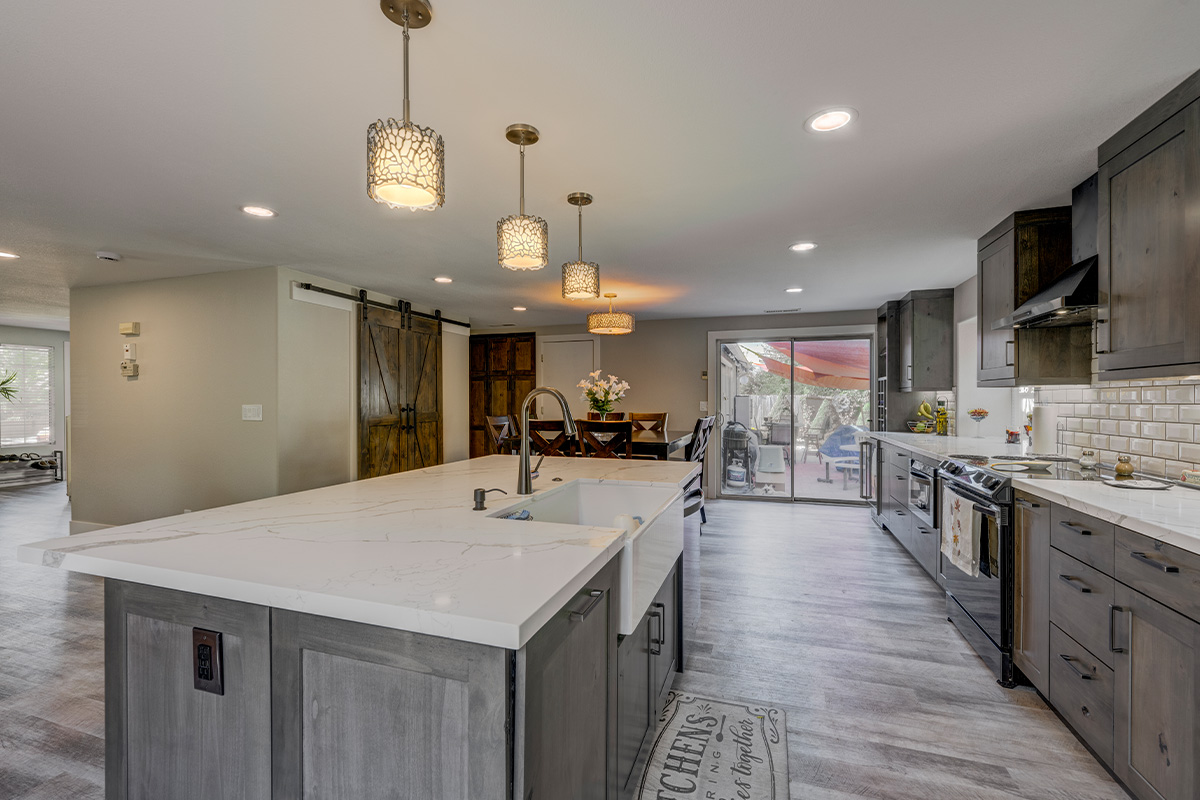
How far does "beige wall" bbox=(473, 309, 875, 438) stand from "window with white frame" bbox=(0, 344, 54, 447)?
8.58 meters

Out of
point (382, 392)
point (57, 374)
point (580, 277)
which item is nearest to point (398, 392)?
point (382, 392)

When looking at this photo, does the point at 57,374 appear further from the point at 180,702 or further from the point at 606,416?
the point at 180,702

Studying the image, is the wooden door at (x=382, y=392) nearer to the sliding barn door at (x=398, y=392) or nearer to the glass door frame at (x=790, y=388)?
the sliding barn door at (x=398, y=392)

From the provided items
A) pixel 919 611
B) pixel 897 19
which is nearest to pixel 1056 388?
pixel 919 611

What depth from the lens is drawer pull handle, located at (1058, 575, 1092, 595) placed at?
1926mm

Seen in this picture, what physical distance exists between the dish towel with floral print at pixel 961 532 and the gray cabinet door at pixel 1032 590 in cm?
24

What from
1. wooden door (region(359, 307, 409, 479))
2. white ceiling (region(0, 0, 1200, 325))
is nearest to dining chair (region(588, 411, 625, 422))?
white ceiling (region(0, 0, 1200, 325))

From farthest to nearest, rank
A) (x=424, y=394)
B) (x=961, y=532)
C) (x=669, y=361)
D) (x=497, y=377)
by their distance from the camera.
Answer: (x=497, y=377), (x=669, y=361), (x=424, y=394), (x=961, y=532)

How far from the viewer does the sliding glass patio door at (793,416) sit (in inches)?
260

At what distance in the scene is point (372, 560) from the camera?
1.17m

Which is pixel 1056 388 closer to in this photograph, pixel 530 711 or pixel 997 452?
pixel 997 452

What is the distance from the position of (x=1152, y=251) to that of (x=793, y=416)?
189 inches

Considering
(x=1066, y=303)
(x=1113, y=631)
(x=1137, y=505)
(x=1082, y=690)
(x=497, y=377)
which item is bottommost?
(x=1082, y=690)

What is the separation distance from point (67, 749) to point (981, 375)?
481 centimetres
